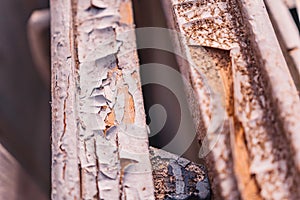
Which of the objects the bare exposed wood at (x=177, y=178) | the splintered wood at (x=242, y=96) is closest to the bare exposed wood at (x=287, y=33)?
the splintered wood at (x=242, y=96)

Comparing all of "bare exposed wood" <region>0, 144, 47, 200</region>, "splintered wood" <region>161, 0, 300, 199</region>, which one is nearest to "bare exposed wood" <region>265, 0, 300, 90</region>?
"splintered wood" <region>161, 0, 300, 199</region>

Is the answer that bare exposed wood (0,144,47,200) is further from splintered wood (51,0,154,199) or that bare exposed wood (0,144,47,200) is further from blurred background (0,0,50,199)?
splintered wood (51,0,154,199)

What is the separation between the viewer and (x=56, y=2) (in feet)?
1.98

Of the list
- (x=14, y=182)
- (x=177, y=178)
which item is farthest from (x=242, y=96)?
(x=14, y=182)

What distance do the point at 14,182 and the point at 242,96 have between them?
1.73 ft

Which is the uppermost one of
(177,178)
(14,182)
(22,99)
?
(22,99)

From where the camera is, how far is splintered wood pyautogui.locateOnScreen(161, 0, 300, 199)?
17.2 inches

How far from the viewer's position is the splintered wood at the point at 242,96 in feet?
1.44

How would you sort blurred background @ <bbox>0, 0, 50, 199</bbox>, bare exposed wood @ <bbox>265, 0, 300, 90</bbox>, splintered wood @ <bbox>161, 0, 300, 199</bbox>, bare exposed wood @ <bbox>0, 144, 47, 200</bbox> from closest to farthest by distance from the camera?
splintered wood @ <bbox>161, 0, 300, 199</bbox> → bare exposed wood @ <bbox>265, 0, 300, 90</bbox> → bare exposed wood @ <bbox>0, 144, 47, 200</bbox> → blurred background @ <bbox>0, 0, 50, 199</bbox>

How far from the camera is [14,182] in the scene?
812mm

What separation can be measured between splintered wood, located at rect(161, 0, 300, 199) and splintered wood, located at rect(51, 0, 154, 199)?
0.08 meters

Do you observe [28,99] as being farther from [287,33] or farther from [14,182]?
[287,33]

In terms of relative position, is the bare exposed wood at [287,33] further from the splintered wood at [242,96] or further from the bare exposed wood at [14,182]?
the bare exposed wood at [14,182]

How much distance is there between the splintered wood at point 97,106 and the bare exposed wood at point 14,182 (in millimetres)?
311
